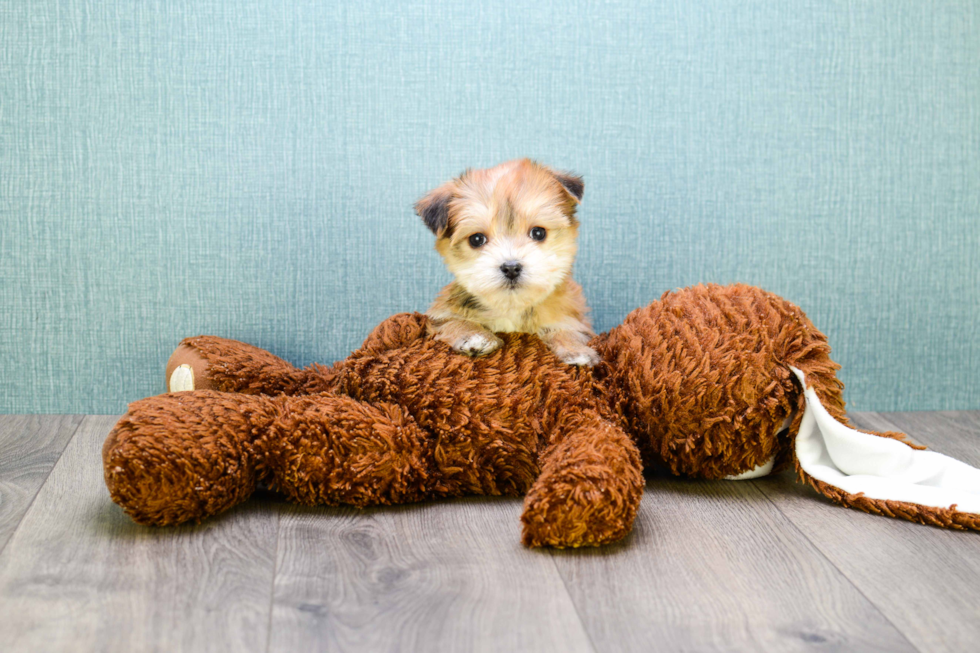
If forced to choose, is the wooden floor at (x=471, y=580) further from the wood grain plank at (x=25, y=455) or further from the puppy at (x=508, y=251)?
the puppy at (x=508, y=251)

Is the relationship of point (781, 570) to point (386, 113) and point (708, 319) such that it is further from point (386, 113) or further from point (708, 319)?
point (386, 113)

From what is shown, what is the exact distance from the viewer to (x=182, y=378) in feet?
5.98

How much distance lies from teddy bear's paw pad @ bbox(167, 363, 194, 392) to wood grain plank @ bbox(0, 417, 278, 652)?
1.09 ft

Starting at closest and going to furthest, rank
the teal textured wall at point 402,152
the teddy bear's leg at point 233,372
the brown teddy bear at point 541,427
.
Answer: the brown teddy bear at point 541,427 → the teddy bear's leg at point 233,372 → the teal textured wall at point 402,152

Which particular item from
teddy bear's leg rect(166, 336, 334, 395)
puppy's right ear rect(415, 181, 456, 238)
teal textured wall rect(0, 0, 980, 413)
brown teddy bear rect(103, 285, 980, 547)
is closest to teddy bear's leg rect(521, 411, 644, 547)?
brown teddy bear rect(103, 285, 980, 547)

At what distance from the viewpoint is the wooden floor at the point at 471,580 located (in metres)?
1.08

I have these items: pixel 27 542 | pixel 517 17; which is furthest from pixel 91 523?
pixel 517 17

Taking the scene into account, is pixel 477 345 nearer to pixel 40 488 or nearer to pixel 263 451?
pixel 263 451

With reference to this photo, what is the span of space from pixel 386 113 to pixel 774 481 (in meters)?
Result: 1.23

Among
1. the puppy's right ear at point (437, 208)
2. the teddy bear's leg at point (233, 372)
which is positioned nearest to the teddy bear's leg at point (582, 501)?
the puppy's right ear at point (437, 208)

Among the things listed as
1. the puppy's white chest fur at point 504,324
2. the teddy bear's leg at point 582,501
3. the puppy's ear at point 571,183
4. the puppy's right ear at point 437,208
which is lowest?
the teddy bear's leg at point 582,501

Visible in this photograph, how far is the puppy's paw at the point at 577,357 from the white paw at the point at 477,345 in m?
0.14

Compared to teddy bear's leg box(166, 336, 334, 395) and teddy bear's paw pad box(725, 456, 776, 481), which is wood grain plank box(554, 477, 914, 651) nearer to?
teddy bear's paw pad box(725, 456, 776, 481)

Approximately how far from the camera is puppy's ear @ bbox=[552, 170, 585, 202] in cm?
156
